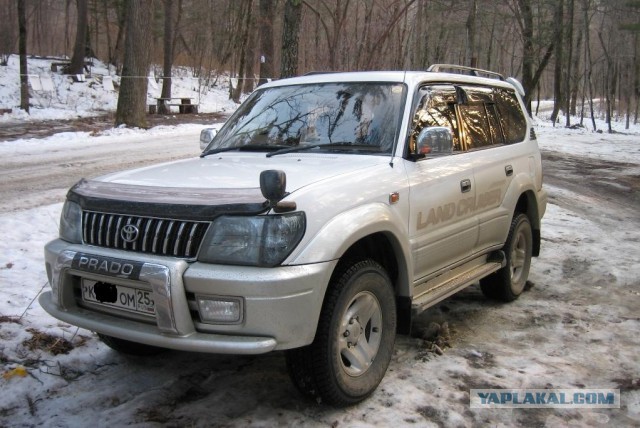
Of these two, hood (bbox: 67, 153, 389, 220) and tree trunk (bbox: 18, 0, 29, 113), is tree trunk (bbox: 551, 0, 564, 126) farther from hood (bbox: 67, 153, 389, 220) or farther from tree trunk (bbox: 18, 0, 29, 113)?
hood (bbox: 67, 153, 389, 220)

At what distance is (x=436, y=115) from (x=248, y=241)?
86.0 inches

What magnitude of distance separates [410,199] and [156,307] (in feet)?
5.74

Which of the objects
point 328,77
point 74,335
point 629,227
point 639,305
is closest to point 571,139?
point 629,227

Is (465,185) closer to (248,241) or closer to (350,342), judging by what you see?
(350,342)

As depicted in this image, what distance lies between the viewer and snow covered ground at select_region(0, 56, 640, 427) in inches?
131

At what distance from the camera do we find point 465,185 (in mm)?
4496

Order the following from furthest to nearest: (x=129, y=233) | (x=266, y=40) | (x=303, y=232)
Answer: (x=266, y=40) < (x=129, y=233) < (x=303, y=232)

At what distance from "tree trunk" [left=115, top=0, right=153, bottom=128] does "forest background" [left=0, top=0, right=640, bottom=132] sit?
0.03m

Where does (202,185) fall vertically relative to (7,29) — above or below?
below

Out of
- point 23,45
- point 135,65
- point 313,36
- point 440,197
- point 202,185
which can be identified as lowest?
point 440,197

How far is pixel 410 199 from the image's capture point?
3.87 m

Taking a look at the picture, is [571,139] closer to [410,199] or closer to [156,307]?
[410,199]

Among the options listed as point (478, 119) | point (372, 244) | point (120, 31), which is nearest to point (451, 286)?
point (372, 244)

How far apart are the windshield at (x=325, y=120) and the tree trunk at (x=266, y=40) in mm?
14832
